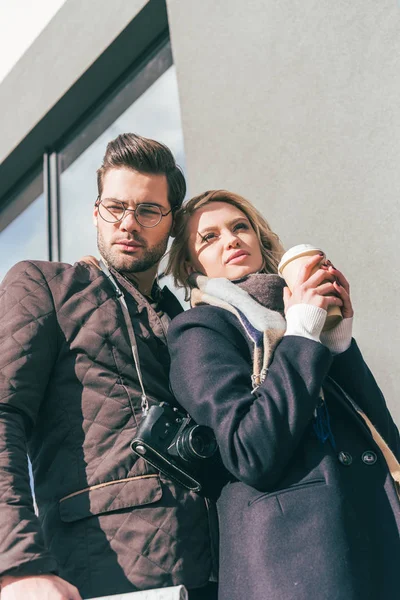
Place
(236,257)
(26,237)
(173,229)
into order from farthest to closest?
(26,237) < (173,229) < (236,257)

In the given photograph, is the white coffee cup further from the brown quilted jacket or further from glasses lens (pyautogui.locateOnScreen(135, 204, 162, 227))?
glasses lens (pyautogui.locateOnScreen(135, 204, 162, 227))

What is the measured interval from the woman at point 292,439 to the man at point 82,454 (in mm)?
138

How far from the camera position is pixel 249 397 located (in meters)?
1.80

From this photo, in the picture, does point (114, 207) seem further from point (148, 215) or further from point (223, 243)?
point (223, 243)

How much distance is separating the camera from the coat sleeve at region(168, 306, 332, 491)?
50mm

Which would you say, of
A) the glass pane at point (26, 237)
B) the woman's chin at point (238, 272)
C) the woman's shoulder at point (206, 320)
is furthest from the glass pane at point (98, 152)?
the woman's shoulder at point (206, 320)

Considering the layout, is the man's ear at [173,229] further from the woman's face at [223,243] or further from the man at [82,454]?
the man at [82,454]

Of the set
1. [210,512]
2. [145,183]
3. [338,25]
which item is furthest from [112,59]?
[210,512]

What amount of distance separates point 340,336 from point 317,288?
6.7 inches

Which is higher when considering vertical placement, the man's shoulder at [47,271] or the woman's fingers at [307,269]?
the man's shoulder at [47,271]

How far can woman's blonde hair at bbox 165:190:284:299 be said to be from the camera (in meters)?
2.46

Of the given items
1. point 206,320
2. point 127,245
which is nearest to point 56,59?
point 127,245

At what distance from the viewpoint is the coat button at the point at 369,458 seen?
6.10 ft

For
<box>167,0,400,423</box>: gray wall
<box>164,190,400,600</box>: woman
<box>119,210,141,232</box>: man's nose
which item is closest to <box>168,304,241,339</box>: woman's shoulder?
<box>164,190,400,600</box>: woman
